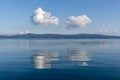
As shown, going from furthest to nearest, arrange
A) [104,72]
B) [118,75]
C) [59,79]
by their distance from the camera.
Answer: [104,72], [118,75], [59,79]

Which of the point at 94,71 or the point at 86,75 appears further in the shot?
the point at 94,71

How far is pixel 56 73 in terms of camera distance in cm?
3017

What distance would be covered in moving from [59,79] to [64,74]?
3122 millimetres

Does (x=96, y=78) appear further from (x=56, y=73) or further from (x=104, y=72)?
(x=56, y=73)

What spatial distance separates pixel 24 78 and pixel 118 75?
12055mm

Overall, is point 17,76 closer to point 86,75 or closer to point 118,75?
point 86,75

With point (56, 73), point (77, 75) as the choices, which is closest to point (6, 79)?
point (56, 73)

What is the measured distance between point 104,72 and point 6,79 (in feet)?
43.8

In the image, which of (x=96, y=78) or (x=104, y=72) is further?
(x=104, y=72)

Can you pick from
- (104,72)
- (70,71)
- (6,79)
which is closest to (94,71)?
(104,72)

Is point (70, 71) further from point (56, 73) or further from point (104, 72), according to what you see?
point (104, 72)

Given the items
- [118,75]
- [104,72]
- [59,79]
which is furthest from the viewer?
[104,72]

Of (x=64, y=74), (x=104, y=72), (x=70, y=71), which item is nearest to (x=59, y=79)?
(x=64, y=74)

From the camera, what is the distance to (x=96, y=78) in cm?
2725
